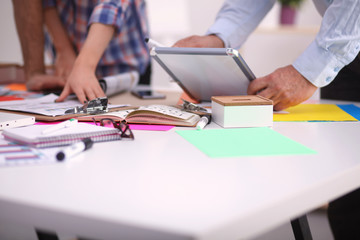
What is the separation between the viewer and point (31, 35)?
1.53m

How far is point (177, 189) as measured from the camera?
45cm

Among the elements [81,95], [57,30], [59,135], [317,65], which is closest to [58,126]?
[59,135]

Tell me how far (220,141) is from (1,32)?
2101 mm

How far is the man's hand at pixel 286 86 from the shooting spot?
3.09 feet

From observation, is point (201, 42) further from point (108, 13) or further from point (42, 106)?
→ point (42, 106)

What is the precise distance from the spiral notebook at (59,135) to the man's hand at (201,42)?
575mm

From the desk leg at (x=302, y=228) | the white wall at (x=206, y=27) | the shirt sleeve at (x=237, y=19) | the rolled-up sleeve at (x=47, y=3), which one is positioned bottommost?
the desk leg at (x=302, y=228)

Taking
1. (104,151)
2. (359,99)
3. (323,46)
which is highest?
(323,46)

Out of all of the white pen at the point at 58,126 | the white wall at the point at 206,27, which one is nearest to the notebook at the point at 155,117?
the white pen at the point at 58,126

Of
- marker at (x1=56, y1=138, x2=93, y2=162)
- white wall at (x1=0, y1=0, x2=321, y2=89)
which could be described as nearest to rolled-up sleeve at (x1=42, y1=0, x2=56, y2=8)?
marker at (x1=56, y1=138, x2=93, y2=162)

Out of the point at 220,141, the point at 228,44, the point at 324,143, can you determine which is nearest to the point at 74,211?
the point at 220,141

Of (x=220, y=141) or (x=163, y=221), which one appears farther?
(x=220, y=141)

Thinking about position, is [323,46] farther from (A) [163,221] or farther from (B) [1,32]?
(B) [1,32]

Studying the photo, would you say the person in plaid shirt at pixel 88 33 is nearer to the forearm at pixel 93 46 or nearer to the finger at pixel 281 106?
the forearm at pixel 93 46
